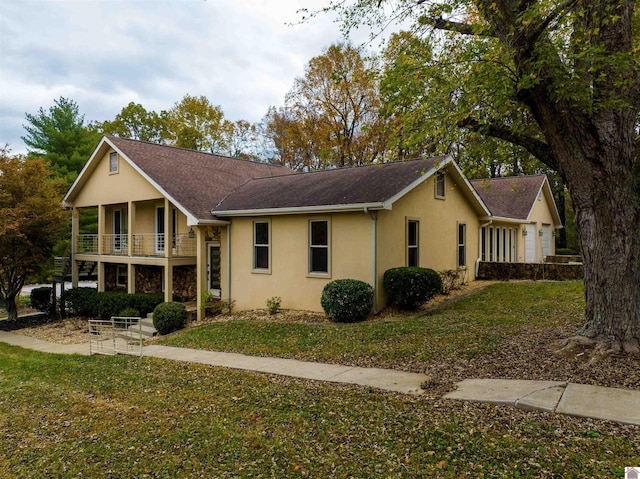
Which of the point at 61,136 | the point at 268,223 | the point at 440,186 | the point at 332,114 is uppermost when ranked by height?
the point at 332,114

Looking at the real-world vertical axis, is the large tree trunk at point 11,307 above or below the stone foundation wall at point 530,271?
below

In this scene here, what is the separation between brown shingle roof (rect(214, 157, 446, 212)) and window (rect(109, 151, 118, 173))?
18.5 feet

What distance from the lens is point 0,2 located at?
10203mm

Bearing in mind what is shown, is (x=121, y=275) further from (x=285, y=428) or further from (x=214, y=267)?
(x=285, y=428)

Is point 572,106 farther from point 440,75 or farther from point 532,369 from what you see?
point 532,369

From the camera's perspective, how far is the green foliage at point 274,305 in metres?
14.5

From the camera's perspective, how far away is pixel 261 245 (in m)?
15.4

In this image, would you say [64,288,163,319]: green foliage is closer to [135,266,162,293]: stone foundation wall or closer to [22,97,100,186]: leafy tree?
[135,266,162,293]: stone foundation wall

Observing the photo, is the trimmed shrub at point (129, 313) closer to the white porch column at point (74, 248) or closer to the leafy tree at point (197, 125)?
the white porch column at point (74, 248)

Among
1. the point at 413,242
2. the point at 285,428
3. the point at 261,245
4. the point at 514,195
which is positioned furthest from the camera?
the point at 514,195

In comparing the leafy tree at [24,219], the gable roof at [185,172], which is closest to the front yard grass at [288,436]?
the gable roof at [185,172]

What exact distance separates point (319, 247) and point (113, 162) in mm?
10966

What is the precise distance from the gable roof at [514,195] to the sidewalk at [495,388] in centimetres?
1675

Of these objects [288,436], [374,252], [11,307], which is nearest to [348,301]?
[374,252]
